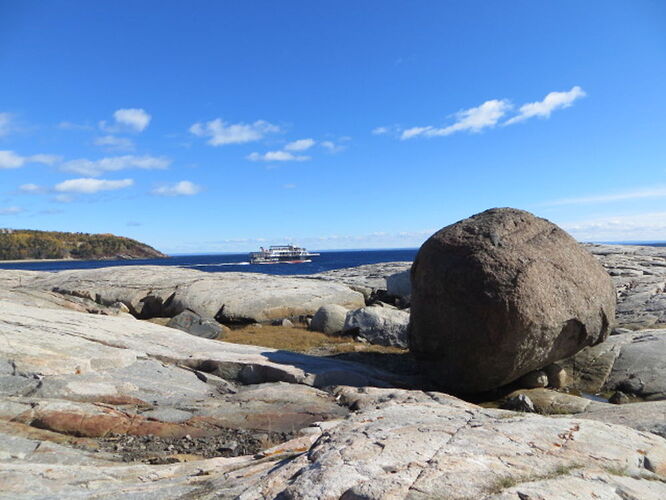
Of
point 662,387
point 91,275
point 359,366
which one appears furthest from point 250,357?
point 91,275

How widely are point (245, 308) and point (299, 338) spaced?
14.3ft

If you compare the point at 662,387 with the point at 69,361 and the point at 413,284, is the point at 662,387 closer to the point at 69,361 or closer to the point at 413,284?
the point at 413,284

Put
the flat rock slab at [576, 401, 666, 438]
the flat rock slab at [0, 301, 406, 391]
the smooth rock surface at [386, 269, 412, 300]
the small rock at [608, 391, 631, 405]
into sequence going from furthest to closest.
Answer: the smooth rock surface at [386, 269, 412, 300] < the small rock at [608, 391, 631, 405] < the flat rock slab at [0, 301, 406, 391] < the flat rock slab at [576, 401, 666, 438]

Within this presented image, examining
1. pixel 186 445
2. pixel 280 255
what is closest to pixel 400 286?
pixel 186 445

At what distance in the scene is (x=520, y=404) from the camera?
1101 cm

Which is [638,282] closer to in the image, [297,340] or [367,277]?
[297,340]

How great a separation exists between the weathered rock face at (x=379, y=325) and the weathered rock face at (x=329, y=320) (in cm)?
67

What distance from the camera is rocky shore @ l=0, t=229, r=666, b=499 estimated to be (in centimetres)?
481

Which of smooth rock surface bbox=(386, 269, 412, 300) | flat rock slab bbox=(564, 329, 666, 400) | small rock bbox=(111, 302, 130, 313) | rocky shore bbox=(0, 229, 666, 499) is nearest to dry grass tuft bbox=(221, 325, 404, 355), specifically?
rocky shore bbox=(0, 229, 666, 499)

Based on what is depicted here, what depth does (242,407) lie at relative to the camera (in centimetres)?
947

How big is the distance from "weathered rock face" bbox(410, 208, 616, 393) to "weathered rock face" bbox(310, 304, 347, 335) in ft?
20.1

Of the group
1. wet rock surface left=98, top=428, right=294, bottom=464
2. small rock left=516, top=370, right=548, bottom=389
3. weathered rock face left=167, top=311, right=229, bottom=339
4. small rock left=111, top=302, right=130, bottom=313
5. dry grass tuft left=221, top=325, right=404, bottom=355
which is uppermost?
small rock left=111, top=302, right=130, bottom=313

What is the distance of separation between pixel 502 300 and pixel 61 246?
190695 mm

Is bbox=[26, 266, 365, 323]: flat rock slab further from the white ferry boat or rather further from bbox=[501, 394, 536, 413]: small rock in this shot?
the white ferry boat
